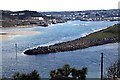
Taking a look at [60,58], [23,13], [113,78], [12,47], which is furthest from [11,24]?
[113,78]

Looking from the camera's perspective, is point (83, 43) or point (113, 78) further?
point (83, 43)

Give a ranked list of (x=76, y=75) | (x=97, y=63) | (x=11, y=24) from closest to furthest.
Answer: (x=76, y=75) → (x=97, y=63) → (x=11, y=24)

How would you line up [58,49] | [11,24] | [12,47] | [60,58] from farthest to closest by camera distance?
[11,24] → [12,47] → [58,49] → [60,58]

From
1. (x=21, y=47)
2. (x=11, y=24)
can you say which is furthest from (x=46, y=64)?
(x=11, y=24)

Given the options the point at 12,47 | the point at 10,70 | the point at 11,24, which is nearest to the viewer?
the point at 10,70

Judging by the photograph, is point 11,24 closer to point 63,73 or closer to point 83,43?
point 83,43

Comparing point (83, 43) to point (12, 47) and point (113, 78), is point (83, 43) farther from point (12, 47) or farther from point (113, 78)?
point (113, 78)

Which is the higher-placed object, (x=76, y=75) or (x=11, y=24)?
(x=11, y=24)

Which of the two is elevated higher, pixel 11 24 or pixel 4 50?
pixel 11 24

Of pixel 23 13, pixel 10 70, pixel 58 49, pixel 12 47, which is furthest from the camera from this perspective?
pixel 23 13
